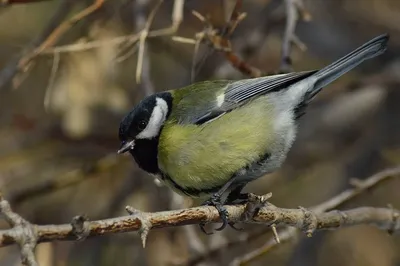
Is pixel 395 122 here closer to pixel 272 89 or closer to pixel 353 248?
pixel 353 248

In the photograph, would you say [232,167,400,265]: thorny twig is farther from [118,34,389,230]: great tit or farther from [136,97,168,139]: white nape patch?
[136,97,168,139]: white nape patch

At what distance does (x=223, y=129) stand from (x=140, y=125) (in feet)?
0.95

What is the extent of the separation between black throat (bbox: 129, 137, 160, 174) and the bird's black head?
13 mm

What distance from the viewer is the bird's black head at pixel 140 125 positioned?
255 cm

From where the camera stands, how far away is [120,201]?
3.45 meters

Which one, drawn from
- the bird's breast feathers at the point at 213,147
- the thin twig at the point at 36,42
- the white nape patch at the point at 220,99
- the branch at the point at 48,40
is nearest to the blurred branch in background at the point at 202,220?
the bird's breast feathers at the point at 213,147

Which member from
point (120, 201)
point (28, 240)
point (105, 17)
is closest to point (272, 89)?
point (105, 17)

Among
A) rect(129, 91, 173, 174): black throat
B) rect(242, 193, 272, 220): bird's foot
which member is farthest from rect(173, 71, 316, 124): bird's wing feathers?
rect(242, 193, 272, 220): bird's foot

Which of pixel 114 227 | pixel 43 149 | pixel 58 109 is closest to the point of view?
pixel 114 227

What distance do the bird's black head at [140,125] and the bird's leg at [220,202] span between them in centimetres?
31

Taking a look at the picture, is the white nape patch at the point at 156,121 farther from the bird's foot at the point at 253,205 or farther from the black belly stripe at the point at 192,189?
the bird's foot at the point at 253,205

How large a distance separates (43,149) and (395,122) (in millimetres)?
1841

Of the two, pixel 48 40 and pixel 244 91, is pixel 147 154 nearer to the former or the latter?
pixel 244 91

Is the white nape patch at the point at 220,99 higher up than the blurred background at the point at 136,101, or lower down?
lower down
